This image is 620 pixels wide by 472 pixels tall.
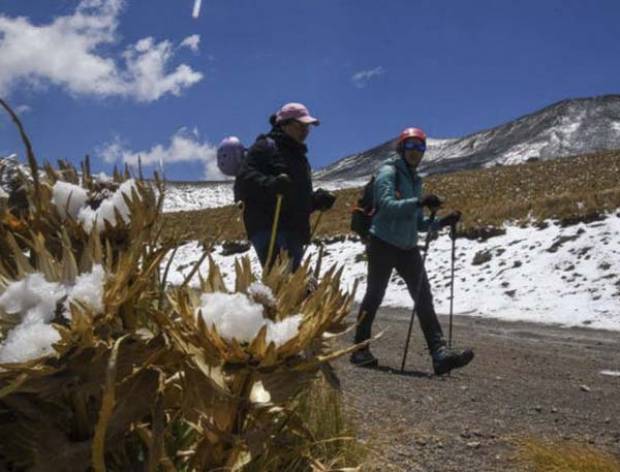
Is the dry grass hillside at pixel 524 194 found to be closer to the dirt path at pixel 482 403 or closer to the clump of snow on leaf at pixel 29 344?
the dirt path at pixel 482 403

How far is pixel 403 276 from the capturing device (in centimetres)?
545

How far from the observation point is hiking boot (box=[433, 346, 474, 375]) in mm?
4848

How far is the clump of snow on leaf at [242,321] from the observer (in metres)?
0.70

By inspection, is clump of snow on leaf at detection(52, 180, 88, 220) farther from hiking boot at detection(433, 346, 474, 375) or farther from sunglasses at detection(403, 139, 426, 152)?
sunglasses at detection(403, 139, 426, 152)

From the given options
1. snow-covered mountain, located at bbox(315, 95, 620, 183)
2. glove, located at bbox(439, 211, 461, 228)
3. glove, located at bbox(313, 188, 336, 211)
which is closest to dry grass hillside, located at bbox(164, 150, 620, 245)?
glove, located at bbox(439, 211, 461, 228)

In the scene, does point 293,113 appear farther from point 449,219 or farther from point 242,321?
point 242,321

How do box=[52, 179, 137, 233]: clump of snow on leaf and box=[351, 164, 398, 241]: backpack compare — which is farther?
box=[351, 164, 398, 241]: backpack

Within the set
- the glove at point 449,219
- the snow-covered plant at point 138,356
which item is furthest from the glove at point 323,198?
the snow-covered plant at point 138,356

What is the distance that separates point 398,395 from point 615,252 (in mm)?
10191

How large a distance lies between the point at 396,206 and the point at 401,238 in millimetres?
334

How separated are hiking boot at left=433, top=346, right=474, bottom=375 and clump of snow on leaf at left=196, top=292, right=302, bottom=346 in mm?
4311

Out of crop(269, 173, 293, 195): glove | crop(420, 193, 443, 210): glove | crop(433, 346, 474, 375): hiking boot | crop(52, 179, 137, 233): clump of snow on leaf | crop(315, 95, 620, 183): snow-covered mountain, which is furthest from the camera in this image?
crop(315, 95, 620, 183): snow-covered mountain

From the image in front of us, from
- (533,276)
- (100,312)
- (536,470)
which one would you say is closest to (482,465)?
(536,470)

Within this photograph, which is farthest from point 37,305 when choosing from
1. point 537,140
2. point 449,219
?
point 537,140
